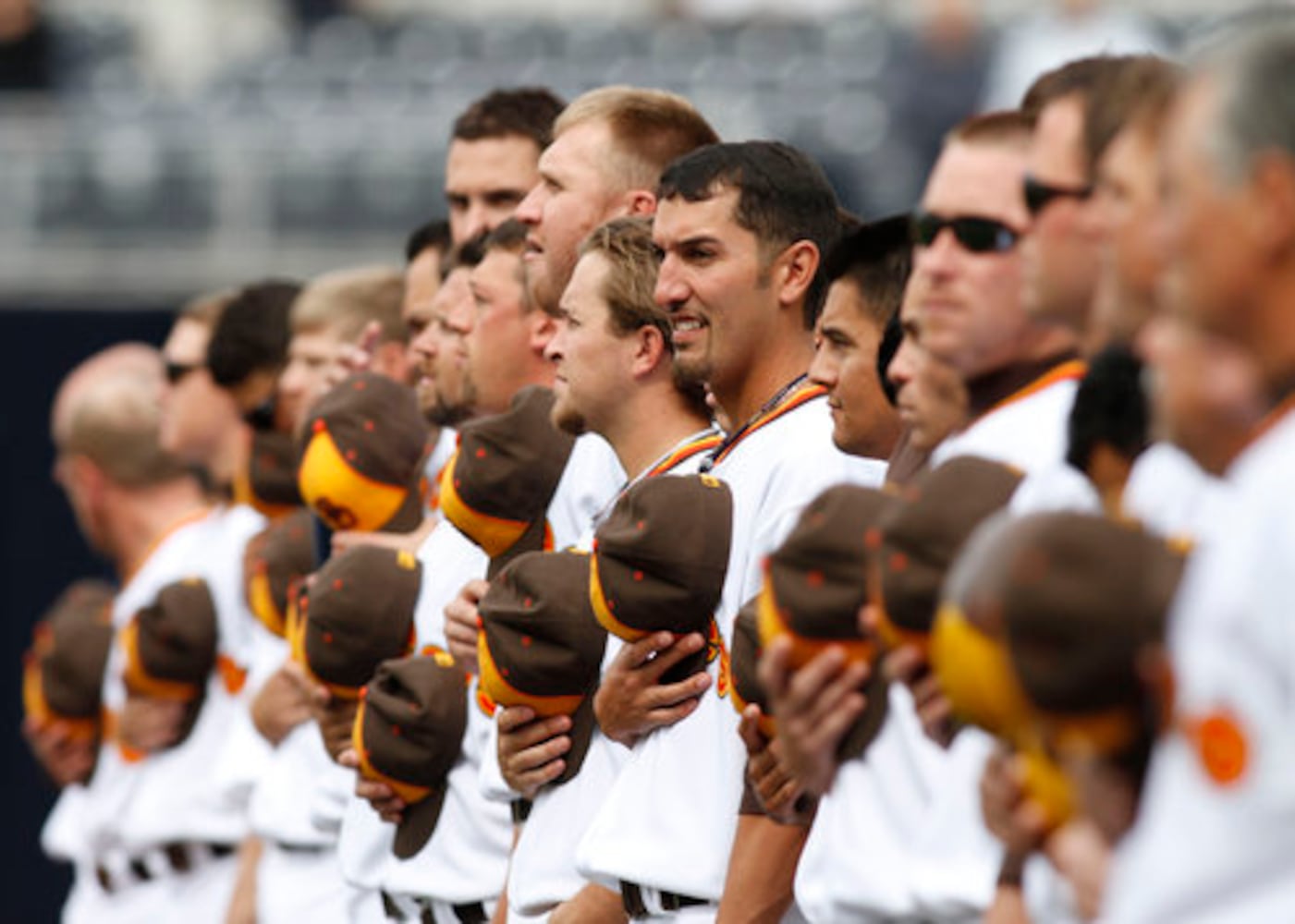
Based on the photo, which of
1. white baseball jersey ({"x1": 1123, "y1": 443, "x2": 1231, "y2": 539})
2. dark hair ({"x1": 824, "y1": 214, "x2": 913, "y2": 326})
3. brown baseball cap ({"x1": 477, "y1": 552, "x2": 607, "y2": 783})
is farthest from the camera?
brown baseball cap ({"x1": 477, "y1": 552, "x2": 607, "y2": 783})

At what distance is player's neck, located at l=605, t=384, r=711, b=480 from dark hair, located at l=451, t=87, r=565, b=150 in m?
1.55

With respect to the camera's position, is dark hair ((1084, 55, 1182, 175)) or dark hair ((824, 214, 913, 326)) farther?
dark hair ((824, 214, 913, 326))

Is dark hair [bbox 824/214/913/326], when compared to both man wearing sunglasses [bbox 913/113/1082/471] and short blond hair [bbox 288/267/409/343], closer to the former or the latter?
man wearing sunglasses [bbox 913/113/1082/471]

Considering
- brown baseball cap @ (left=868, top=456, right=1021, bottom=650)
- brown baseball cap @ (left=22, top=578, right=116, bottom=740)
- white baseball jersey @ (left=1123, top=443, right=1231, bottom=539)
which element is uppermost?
white baseball jersey @ (left=1123, top=443, right=1231, bottom=539)

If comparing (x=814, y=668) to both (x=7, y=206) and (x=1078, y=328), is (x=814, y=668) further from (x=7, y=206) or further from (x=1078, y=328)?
(x=7, y=206)

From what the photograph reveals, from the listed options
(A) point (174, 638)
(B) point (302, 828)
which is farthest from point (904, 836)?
(A) point (174, 638)

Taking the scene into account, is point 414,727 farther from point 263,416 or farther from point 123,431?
point 123,431

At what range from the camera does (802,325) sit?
4648 millimetres

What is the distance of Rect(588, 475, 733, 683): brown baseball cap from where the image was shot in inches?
168

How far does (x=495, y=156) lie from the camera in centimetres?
633

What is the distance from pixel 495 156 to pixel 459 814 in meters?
1.65

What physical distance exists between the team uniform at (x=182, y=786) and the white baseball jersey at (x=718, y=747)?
3200mm

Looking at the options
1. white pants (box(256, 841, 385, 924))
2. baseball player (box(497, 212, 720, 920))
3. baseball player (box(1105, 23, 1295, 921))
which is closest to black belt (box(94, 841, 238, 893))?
white pants (box(256, 841, 385, 924))

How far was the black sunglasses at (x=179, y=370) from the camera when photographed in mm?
8156
